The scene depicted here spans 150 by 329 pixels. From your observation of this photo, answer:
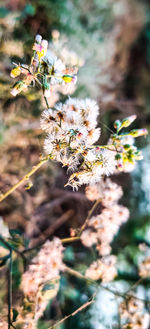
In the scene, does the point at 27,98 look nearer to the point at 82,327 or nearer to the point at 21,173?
the point at 21,173

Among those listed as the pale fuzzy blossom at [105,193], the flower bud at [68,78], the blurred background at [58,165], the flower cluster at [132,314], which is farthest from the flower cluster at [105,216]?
the flower bud at [68,78]

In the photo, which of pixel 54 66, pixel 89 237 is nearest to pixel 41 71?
pixel 54 66

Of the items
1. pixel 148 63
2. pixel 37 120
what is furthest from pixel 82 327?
pixel 148 63

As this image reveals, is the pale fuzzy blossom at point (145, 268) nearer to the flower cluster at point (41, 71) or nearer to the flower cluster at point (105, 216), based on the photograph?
the flower cluster at point (105, 216)

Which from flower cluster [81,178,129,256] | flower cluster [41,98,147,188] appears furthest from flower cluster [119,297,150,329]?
flower cluster [41,98,147,188]

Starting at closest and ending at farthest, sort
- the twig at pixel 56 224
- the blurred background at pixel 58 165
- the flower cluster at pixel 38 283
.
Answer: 1. the flower cluster at pixel 38 283
2. the blurred background at pixel 58 165
3. the twig at pixel 56 224

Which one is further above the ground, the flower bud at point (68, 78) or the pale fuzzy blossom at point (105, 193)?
the flower bud at point (68, 78)

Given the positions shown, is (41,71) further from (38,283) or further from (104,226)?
(38,283)
